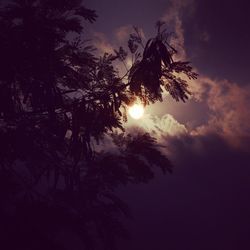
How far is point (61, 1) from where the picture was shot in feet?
14.0

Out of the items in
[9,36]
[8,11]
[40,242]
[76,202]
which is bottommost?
[40,242]

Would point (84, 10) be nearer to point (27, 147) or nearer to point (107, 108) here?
point (107, 108)

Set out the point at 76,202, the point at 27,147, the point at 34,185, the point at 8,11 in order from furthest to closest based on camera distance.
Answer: the point at 76,202 < the point at 34,185 < the point at 27,147 < the point at 8,11

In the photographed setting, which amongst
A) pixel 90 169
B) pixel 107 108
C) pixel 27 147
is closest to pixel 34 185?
pixel 90 169

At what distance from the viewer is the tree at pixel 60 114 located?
375 centimetres

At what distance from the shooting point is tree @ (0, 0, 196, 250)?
375 cm

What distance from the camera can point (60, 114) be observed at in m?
4.79

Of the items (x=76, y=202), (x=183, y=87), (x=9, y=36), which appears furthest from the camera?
(x=76, y=202)

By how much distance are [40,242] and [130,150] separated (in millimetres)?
2273

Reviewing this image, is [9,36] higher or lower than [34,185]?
higher

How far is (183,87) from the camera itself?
4355mm

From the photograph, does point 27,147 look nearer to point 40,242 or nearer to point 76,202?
point 40,242

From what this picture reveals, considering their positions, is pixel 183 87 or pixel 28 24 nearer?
pixel 28 24

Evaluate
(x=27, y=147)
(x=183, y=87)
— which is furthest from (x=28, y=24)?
(x=183, y=87)
